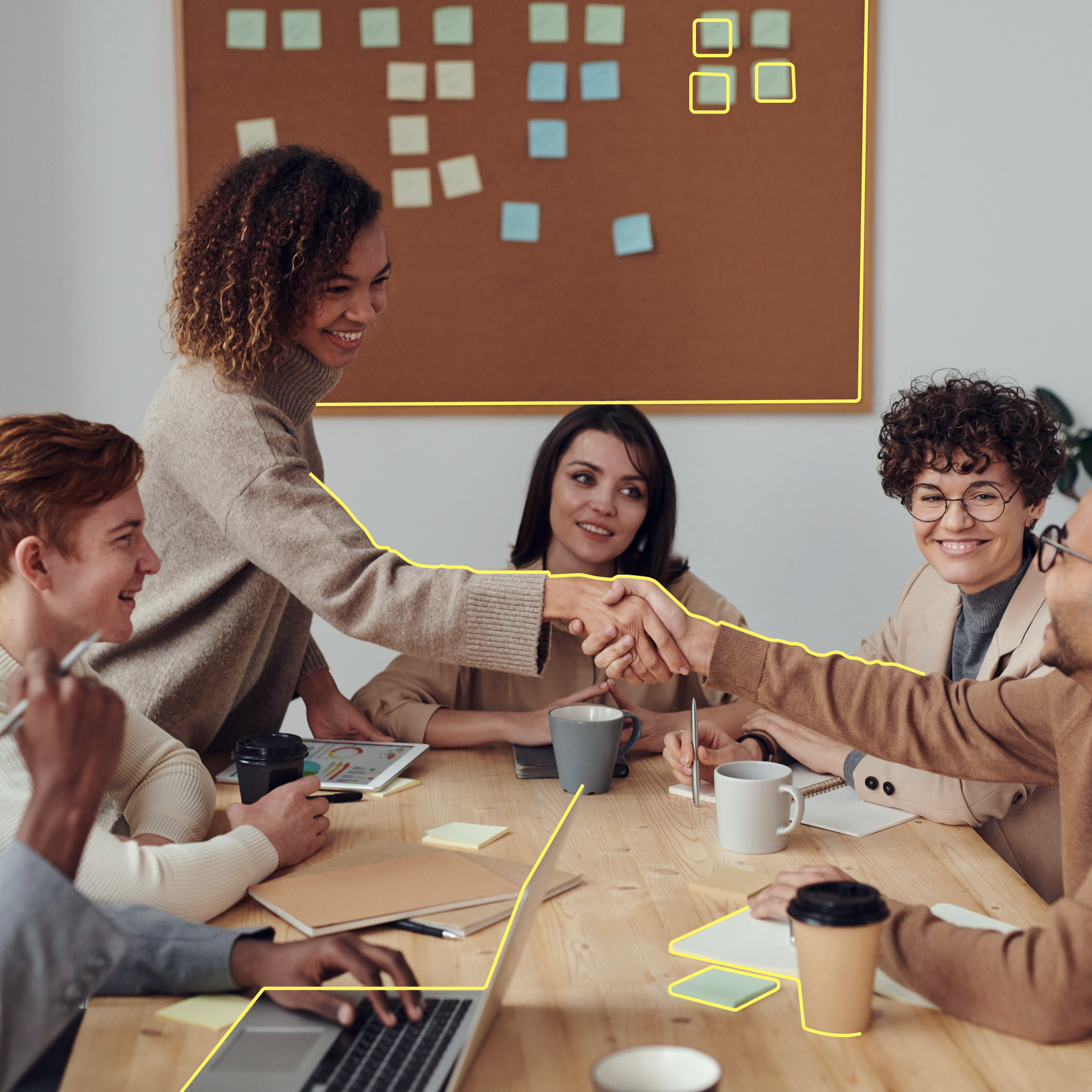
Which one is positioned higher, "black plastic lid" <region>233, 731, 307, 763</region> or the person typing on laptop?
the person typing on laptop

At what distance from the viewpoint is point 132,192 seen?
2717 millimetres

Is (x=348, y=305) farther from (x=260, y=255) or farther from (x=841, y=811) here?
(x=841, y=811)

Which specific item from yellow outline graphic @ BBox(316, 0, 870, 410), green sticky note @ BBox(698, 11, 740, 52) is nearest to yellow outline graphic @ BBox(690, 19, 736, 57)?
green sticky note @ BBox(698, 11, 740, 52)

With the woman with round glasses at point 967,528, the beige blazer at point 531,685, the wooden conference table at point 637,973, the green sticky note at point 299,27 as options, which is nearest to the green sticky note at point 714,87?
the green sticky note at point 299,27

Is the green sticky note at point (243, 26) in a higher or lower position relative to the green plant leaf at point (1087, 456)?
higher

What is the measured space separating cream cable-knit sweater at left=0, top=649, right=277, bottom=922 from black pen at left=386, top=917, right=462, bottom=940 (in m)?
0.18

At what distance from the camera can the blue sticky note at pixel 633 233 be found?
108 inches

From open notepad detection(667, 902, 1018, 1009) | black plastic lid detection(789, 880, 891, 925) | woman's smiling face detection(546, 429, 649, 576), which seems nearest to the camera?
black plastic lid detection(789, 880, 891, 925)

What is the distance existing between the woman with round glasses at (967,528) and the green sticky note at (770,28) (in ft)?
4.02

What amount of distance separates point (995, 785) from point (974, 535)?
50 cm

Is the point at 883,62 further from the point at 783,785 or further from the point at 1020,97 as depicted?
the point at 783,785

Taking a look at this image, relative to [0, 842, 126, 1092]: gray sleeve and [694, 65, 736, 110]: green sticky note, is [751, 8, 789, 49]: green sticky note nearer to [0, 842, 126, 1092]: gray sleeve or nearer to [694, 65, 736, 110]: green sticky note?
[694, 65, 736, 110]: green sticky note

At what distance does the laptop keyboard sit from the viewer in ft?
2.51

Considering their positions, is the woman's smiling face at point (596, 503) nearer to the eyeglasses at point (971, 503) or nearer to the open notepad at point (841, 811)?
the eyeglasses at point (971, 503)
